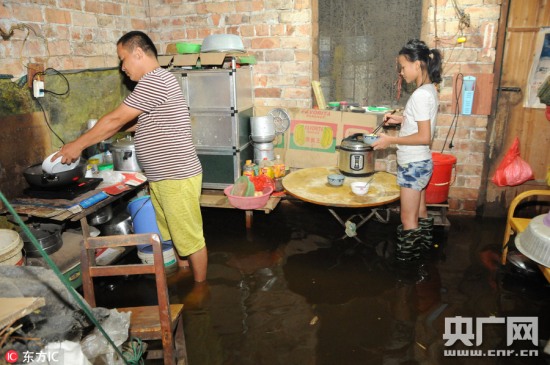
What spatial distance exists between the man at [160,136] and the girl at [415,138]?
6.02 feet

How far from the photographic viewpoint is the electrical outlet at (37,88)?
374 cm

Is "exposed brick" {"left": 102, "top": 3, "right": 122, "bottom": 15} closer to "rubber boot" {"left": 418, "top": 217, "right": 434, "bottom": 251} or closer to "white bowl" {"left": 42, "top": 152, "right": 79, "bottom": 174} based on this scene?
"white bowl" {"left": 42, "top": 152, "right": 79, "bottom": 174}

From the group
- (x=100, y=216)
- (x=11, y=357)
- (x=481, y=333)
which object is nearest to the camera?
(x=11, y=357)

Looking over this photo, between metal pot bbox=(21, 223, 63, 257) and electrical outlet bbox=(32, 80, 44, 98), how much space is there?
1.24 meters

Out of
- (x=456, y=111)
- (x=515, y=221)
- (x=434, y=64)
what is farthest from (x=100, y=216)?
(x=456, y=111)

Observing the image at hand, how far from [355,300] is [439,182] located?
1957 millimetres

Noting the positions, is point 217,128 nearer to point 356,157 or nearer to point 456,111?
point 356,157

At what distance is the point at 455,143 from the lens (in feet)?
16.6

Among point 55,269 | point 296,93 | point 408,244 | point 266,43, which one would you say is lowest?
point 408,244

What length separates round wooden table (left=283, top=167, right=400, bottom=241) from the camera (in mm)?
3750

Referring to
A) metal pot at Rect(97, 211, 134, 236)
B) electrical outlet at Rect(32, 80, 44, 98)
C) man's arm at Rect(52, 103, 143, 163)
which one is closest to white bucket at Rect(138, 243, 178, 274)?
metal pot at Rect(97, 211, 134, 236)

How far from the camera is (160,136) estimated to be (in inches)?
127

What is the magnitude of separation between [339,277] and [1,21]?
384 centimetres

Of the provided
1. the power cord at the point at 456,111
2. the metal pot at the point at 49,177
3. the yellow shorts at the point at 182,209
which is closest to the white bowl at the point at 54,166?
the metal pot at the point at 49,177
